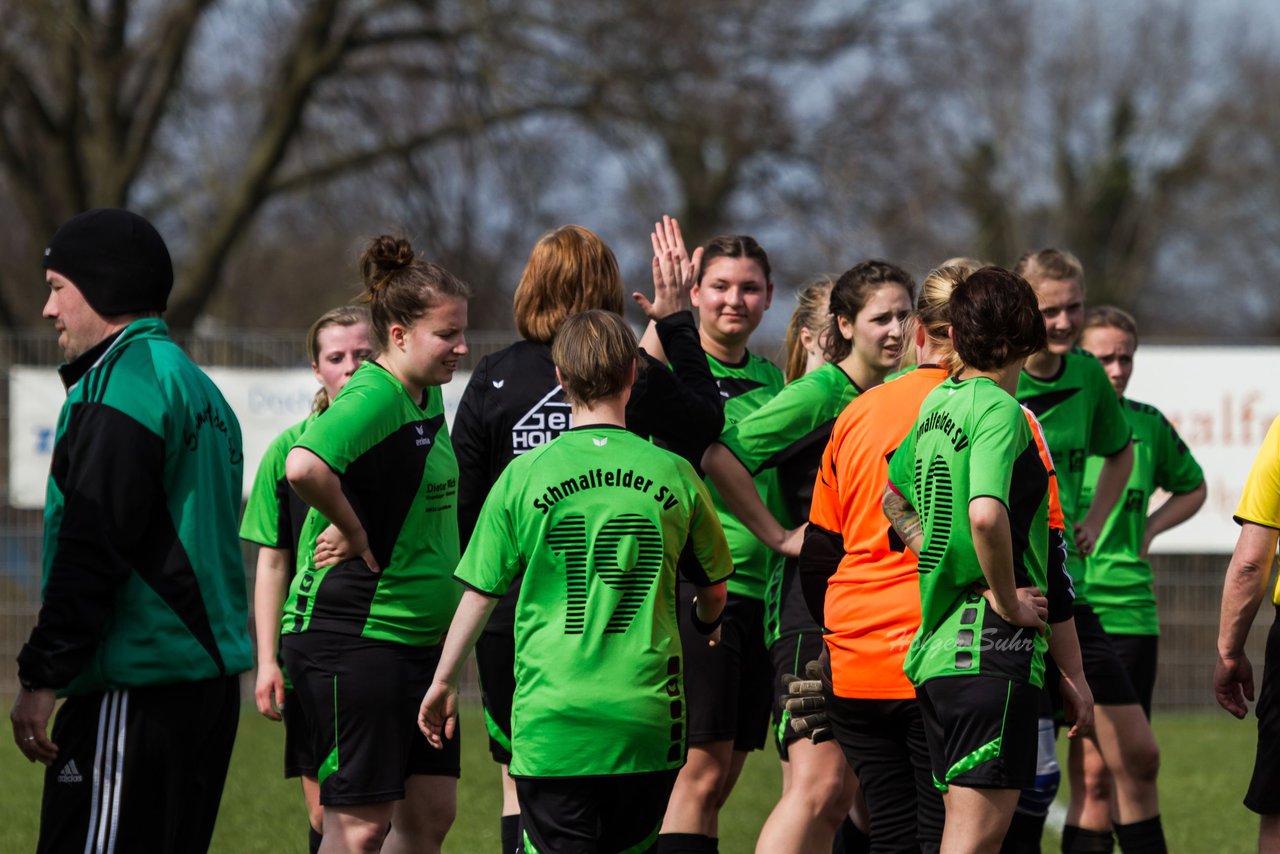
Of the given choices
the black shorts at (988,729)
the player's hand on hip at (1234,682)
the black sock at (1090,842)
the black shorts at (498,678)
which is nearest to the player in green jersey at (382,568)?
the black shorts at (498,678)

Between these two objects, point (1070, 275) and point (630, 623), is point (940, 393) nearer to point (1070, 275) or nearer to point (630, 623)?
point (630, 623)

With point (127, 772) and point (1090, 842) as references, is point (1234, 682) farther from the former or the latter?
point (127, 772)

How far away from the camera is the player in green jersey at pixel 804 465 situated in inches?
191

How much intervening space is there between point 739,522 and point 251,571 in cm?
789

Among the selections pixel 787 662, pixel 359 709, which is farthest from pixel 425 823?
pixel 787 662

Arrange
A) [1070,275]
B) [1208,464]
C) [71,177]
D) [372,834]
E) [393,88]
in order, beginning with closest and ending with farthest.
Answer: [372,834]
[1070,275]
[1208,464]
[71,177]
[393,88]

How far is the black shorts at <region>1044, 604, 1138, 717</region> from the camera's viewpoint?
19.4ft

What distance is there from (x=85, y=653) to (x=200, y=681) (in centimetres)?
28

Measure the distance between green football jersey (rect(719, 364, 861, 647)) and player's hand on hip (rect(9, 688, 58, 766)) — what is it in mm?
2236

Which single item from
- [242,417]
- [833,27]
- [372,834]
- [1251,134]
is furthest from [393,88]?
[1251,134]

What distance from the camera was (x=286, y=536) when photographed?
5414 millimetres

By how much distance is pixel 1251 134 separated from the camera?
130ft

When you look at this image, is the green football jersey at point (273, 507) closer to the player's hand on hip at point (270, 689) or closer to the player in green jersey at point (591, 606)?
the player's hand on hip at point (270, 689)

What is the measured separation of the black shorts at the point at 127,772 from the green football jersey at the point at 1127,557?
429 cm
